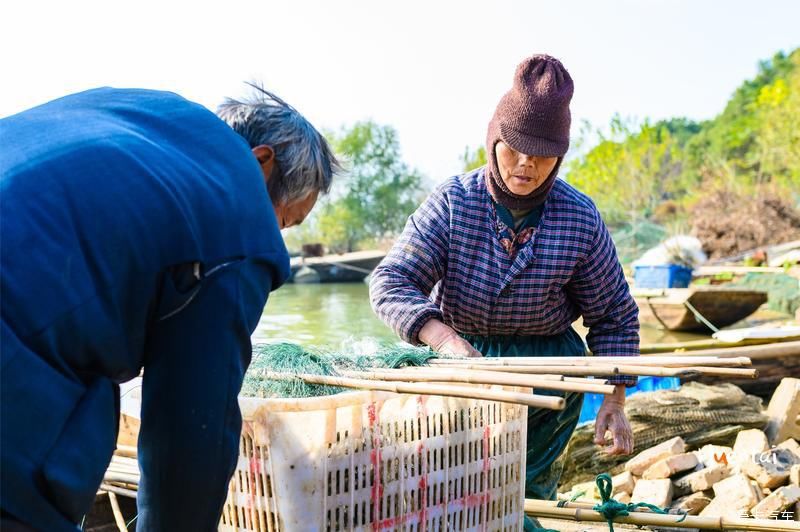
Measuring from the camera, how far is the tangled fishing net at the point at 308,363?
205 cm

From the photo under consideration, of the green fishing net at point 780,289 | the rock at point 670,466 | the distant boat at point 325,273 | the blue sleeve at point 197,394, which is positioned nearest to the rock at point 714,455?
the rock at point 670,466

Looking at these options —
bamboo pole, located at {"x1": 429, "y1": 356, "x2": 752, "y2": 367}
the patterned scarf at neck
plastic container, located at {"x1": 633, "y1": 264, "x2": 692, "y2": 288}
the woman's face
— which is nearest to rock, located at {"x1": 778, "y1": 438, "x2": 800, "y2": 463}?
the patterned scarf at neck

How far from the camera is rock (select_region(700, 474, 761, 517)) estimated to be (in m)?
3.77

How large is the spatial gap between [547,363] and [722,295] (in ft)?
30.3

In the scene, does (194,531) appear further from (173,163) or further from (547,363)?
(547,363)

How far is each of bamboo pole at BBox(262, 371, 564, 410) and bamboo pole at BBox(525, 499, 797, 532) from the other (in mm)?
1309

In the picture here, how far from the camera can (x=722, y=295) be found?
1061 centimetres

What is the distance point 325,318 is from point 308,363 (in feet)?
50.0

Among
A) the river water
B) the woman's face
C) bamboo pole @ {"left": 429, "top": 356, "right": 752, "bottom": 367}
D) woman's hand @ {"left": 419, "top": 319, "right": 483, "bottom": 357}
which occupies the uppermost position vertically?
the woman's face

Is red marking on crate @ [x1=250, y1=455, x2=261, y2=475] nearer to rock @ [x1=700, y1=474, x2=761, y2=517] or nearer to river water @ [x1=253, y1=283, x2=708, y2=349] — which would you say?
rock @ [x1=700, y1=474, x2=761, y2=517]

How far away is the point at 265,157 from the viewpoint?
1.65 meters

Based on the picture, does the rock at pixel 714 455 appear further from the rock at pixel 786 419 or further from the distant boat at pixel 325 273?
the distant boat at pixel 325 273

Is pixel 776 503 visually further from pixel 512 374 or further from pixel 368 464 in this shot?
pixel 368 464

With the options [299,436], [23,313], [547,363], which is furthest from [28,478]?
[547,363]
